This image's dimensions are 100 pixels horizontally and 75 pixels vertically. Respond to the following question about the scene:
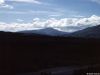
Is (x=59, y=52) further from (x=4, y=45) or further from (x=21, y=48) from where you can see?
(x=4, y=45)

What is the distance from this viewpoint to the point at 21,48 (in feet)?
80.5

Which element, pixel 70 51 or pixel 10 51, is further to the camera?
pixel 70 51

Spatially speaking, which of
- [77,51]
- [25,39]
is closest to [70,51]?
[77,51]

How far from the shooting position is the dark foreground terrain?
2075cm

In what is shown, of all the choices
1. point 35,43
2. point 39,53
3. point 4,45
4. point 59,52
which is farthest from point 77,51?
point 4,45

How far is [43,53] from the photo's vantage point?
27.9m

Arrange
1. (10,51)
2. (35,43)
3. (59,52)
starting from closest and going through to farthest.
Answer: (10,51) → (35,43) → (59,52)

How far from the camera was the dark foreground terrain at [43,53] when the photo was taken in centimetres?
2075

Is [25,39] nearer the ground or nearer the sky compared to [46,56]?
nearer the sky

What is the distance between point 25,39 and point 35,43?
1881 millimetres

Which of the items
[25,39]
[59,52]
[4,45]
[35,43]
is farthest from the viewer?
[59,52]

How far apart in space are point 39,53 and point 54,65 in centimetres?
230

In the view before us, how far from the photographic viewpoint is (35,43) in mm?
25062

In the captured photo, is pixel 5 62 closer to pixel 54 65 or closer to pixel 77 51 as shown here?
pixel 54 65
